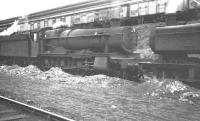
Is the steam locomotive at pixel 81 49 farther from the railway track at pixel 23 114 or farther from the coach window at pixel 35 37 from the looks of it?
the railway track at pixel 23 114

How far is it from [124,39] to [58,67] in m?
4.82

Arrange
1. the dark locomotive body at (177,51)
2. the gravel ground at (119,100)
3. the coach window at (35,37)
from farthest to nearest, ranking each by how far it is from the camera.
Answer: the coach window at (35,37), the dark locomotive body at (177,51), the gravel ground at (119,100)

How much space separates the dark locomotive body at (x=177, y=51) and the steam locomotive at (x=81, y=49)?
54.8 inches

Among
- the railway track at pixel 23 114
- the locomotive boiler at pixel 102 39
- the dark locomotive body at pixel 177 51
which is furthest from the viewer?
the locomotive boiler at pixel 102 39

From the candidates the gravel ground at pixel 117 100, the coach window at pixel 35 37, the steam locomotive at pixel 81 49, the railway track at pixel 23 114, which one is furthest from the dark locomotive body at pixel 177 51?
the coach window at pixel 35 37

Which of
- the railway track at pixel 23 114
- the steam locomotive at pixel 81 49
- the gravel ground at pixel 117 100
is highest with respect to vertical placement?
the steam locomotive at pixel 81 49

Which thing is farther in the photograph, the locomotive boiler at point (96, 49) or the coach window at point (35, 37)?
the coach window at point (35, 37)

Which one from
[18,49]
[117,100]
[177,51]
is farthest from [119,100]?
[18,49]

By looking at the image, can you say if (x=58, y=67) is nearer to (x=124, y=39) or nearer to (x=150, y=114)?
(x=124, y=39)

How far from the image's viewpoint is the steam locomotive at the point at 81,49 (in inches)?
457

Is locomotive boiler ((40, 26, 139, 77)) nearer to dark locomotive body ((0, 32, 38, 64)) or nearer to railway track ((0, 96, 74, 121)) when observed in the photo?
dark locomotive body ((0, 32, 38, 64))

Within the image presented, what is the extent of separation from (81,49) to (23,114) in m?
8.35

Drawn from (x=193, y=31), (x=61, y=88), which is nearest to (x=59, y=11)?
(x=61, y=88)

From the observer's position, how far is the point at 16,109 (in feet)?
19.8
